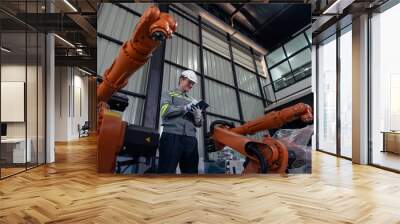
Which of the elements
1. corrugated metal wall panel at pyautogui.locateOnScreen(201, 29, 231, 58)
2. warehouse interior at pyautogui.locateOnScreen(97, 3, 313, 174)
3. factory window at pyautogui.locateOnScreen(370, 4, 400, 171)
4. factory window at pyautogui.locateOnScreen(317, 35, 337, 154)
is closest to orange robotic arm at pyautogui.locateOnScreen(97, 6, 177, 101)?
warehouse interior at pyautogui.locateOnScreen(97, 3, 313, 174)

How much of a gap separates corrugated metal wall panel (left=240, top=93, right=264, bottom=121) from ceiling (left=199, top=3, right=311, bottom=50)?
2.96ft

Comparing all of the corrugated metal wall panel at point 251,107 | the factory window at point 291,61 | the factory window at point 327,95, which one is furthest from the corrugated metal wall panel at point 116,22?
the factory window at point 327,95

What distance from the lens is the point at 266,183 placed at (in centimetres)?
550

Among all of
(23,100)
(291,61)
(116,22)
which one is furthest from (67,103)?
(291,61)

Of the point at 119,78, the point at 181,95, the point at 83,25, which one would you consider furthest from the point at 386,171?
the point at 83,25

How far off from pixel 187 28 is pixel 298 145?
103 inches

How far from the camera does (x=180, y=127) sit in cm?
566

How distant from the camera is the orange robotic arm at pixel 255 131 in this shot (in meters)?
5.74

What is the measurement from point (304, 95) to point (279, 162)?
1159 mm

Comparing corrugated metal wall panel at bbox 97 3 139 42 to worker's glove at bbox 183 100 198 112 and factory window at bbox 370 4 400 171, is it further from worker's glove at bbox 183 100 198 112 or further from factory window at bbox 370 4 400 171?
factory window at bbox 370 4 400 171

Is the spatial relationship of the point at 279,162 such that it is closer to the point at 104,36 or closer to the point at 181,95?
the point at 181,95

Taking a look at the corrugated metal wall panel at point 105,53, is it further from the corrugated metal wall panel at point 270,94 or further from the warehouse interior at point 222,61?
the corrugated metal wall panel at point 270,94

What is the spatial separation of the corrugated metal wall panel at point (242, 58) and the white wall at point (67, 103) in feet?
35.1

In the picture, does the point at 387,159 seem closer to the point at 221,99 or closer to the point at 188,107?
the point at 221,99
